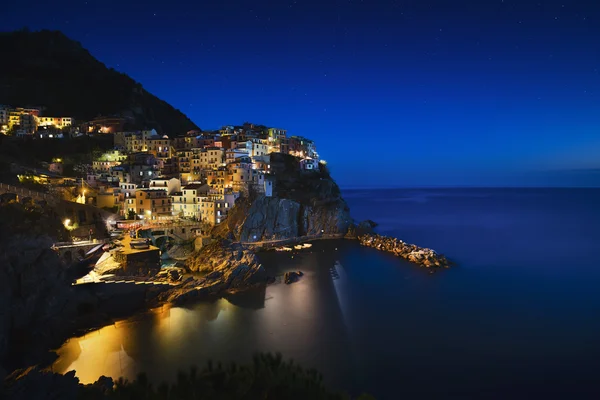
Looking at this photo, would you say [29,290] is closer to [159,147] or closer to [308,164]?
→ [159,147]

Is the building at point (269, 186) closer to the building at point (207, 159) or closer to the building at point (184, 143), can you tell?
the building at point (207, 159)

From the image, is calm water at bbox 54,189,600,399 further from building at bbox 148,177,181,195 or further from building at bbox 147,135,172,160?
building at bbox 147,135,172,160

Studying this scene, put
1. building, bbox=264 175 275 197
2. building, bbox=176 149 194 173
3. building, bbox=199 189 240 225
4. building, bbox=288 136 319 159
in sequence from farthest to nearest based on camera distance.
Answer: building, bbox=288 136 319 159
building, bbox=176 149 194 173
building, bbox=264 175 275 197
building, bbox=199 189 240 225

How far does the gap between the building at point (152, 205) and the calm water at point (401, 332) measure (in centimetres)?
1008

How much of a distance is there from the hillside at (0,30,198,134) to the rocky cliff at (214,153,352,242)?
20.5m

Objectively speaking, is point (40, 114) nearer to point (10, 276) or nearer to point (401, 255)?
point (10, 276)

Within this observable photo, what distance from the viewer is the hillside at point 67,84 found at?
4894 centimetres

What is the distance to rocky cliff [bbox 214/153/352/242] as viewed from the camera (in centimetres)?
3052

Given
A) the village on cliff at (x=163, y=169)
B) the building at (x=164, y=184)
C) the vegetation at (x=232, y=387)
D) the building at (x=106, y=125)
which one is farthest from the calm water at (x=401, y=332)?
the building at (x=106, y=125)

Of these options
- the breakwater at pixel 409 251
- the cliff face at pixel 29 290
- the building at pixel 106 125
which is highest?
the building at pixel 106 125

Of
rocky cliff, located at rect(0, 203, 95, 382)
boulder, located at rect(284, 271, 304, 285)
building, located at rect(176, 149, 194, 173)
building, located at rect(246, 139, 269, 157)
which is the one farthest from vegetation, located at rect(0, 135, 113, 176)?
boulder, located at rect(284, 271, 304, 285)

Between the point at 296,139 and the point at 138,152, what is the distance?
65.7 feet

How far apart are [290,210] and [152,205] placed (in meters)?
12.4

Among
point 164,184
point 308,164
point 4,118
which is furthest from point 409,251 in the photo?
point 4,118
